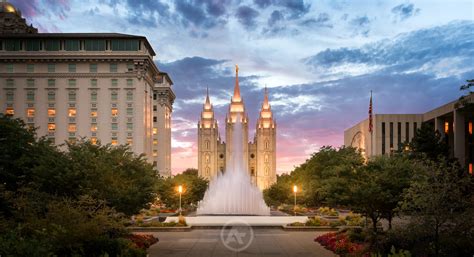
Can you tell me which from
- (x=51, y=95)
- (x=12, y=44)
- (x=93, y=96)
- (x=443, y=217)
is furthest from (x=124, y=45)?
(x=443, y=217)

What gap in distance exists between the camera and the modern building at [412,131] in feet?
249

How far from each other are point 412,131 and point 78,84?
6640cm

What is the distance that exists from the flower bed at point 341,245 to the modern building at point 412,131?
926 inches

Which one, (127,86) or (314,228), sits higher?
(127,86)

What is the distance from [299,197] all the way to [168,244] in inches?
2035

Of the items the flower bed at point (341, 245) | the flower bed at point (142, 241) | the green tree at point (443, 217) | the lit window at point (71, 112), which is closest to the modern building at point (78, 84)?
the lit window at point (71, 112)

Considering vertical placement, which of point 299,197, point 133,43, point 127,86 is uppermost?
point 133,43

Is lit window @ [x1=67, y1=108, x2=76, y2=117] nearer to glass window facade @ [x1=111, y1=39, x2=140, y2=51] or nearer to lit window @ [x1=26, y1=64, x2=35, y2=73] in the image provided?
lit window @ [x1=26, y1=64, x2=35, y2=73]

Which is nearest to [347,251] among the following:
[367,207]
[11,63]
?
[367,207]

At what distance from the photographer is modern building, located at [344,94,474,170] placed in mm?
76000

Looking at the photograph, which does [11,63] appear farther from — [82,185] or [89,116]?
[82,185]

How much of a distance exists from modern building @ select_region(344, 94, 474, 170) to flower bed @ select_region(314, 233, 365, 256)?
77.2 ft

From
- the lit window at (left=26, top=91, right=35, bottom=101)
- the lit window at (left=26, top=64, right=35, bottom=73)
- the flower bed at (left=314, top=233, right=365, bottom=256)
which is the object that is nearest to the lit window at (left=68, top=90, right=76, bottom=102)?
the lit window at (left=26, top=91, right=35, bottom=101)

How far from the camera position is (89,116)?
106625 millimetres
